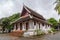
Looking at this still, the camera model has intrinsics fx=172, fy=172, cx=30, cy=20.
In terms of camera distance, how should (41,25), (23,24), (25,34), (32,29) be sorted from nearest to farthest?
1. (25,34)
2. (32,29)
3. (23,24)
4. (41,25)

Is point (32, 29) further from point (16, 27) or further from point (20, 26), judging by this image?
point (16, 27)

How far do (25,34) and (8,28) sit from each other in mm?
19439

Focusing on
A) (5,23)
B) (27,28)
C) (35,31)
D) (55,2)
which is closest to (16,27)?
(27,28)

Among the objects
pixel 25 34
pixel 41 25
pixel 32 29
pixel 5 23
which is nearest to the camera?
pixel 25 34

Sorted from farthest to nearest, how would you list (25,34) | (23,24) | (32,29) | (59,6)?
(23,24) → (32,29) → (25,34) → (59,6)

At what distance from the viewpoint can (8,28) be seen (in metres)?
49.8

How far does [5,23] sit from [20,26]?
13.4 metres

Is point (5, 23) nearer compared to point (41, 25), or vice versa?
point (41, 25)

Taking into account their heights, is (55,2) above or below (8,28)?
above

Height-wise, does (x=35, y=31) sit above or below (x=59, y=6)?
below

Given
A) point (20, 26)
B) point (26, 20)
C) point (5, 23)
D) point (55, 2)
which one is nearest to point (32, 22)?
point (26, 20)

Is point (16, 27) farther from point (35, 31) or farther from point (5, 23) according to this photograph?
point (5, 23)

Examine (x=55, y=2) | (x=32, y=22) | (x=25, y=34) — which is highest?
(x=55, y=2)

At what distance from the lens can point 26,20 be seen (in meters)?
34.1
